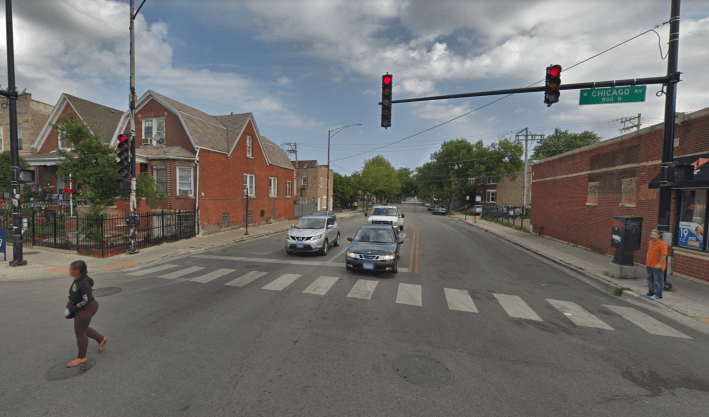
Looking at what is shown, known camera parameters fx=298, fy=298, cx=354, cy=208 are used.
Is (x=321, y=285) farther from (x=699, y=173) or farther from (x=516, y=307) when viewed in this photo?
(x=699, y=173)

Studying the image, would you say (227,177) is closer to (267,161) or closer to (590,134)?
(267,161)

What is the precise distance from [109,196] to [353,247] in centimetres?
1184

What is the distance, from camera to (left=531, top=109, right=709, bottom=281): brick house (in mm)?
9797

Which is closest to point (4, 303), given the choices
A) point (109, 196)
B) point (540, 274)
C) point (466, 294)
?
point (109, 196)

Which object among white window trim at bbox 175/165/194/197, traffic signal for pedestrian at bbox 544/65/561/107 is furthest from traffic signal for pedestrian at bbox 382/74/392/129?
white window trim at bbox 175/165/194/197

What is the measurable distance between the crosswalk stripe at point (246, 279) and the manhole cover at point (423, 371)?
5.69 meters

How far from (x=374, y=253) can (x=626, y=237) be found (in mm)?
8243

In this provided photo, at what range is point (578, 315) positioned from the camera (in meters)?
6.88

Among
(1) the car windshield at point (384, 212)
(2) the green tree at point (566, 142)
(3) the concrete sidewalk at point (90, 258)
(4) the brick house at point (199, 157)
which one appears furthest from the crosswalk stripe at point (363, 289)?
(2) the green tree at point (566, 142)

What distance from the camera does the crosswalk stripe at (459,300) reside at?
702cm

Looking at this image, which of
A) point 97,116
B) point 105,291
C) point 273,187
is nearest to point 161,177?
point 273,187

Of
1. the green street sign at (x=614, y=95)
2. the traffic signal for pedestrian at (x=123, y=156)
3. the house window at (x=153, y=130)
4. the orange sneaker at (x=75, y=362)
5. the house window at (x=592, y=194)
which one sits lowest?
the orange sneaker at (x=75, y=362)

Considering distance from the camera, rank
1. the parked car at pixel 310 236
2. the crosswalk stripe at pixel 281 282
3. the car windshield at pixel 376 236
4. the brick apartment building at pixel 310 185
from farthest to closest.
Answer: the brick apartment building at pixel 310 185 → the parked car at pixel 310 236 → the car windshield at pixel 376 236 → the crosswalk stripe at pixel 281 282

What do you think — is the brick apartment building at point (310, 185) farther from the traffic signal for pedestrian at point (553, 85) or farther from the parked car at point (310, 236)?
the traffic signal for pedestrian at point (553, 85)
